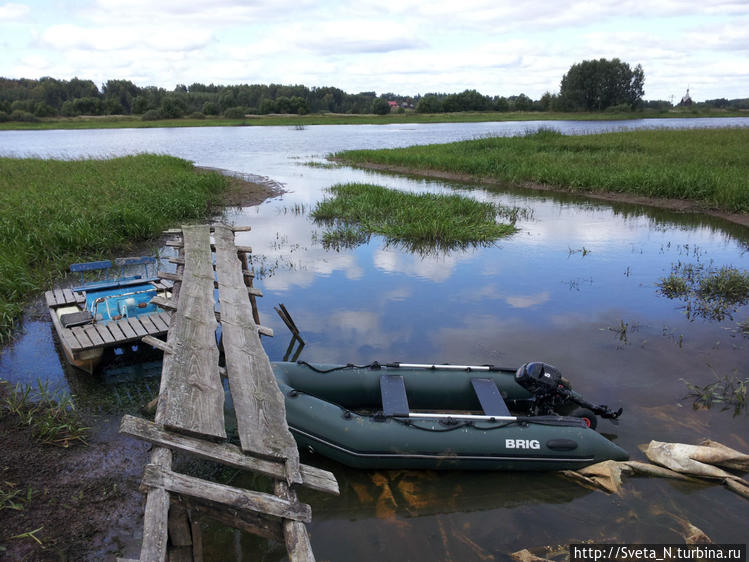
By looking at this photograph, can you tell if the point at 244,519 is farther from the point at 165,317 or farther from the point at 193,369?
the point at 165,317

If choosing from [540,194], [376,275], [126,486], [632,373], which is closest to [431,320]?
[376,275]

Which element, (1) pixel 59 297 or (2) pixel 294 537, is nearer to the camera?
(2) pixel 294 537

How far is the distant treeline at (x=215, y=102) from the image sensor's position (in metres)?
85.8

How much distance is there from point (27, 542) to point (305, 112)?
101469mm

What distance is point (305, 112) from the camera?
98.4 m

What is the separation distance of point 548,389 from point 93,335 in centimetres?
567

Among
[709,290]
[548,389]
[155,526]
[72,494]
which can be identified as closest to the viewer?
[155,526]

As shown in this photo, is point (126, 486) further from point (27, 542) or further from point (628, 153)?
point (628, 153)

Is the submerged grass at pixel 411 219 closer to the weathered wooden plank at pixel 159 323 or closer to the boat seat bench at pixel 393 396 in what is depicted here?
the weathered wooden plank at pixel 159 323

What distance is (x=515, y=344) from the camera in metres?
7.83

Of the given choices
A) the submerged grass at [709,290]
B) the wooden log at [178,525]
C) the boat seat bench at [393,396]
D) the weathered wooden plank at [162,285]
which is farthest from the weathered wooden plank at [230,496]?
the submerged grass at [709,290]

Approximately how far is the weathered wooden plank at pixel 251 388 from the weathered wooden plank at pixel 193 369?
158mm

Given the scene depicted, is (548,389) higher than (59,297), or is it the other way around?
(59,297)

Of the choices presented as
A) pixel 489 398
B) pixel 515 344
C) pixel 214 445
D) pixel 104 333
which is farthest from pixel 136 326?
pixel 515 344
